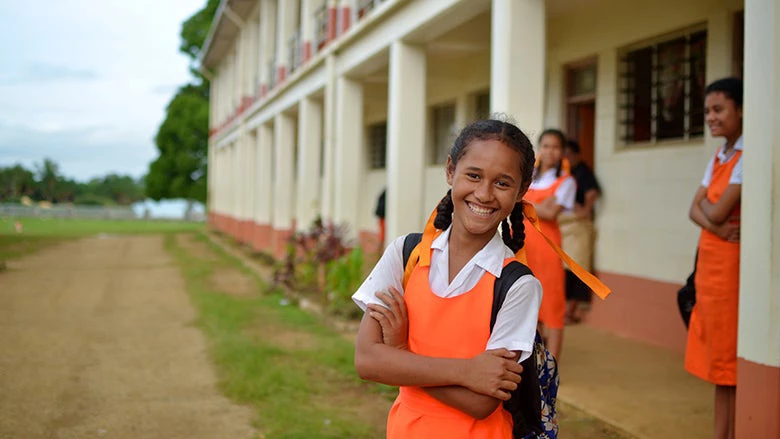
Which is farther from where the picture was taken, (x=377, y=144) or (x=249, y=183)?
(x=249, y=183)

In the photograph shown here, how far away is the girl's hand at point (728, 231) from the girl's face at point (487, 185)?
6.47 feet

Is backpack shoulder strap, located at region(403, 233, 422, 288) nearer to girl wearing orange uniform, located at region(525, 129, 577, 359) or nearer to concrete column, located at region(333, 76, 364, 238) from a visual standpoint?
girl wearing orange uniform, located at region(525, 129, 577, 359)

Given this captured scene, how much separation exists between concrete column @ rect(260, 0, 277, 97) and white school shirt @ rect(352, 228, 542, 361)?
15.2 m

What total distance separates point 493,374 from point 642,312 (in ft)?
18.4

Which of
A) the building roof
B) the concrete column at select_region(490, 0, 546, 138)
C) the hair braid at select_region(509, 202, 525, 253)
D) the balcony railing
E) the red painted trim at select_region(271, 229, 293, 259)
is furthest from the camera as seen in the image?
the building roof

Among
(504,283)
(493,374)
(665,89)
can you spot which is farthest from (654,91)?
(493,374)

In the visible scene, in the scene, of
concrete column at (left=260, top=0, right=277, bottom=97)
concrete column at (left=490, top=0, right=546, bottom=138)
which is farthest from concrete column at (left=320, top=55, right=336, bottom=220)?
concrete column at (left=260, top=0, right=277, bottom=97)

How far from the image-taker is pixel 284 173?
14.9 meters

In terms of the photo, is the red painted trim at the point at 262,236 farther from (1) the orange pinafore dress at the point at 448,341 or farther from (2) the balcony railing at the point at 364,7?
(1) the orange pinafore dress at the point at 448,341

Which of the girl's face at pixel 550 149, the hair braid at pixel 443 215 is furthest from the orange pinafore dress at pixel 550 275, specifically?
the hair braid at pixel 443 215

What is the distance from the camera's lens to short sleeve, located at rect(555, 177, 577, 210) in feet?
16.6

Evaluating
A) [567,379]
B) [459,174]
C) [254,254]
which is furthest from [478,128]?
[254,254]

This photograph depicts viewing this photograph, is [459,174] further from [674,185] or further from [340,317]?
[340,317]

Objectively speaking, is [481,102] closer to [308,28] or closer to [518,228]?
[308,28]
